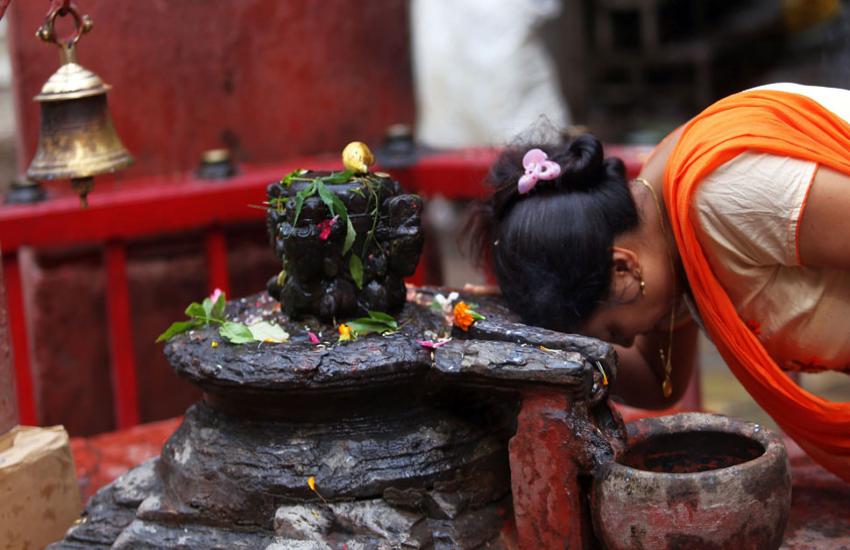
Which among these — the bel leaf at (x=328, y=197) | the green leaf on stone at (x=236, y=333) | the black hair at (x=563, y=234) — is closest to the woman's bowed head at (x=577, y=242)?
the black hair at (x=563, y=234)

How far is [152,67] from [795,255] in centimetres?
262

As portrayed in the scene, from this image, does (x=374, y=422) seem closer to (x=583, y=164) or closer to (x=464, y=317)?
(x=464, y=317)

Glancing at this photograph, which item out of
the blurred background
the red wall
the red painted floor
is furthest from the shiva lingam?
the red wall

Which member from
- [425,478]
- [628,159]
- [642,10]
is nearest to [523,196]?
[425,478]

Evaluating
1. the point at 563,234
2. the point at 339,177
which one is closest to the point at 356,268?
the point at 339,177

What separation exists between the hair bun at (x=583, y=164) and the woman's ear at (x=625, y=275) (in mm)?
149

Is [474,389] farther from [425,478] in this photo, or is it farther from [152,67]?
[152,67]

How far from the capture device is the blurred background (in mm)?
4191

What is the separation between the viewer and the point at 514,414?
2.43 meters

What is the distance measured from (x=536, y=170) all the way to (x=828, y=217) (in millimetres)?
566

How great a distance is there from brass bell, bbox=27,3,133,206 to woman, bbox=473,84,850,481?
35.0 inches

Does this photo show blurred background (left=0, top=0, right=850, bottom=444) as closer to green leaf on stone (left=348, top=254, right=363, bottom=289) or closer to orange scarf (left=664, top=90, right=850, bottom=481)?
orange scarf (left=664, top=90, right=850, bottom=481)

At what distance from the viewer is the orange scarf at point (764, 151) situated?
7.89 ft

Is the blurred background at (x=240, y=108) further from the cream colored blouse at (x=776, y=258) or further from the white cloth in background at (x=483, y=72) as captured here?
the cream colored blouse at (x=776, y=258)
